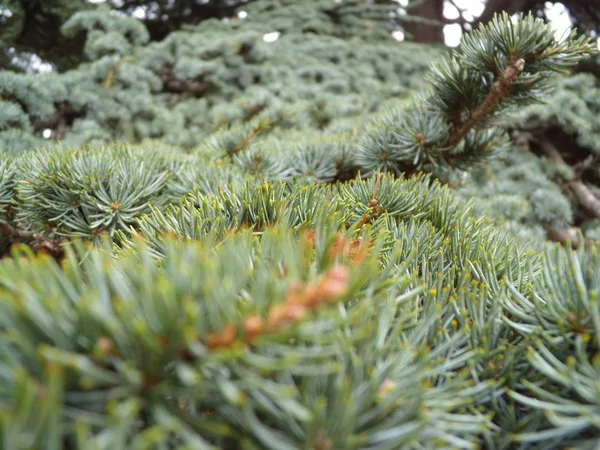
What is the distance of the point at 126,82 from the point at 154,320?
1149 mm

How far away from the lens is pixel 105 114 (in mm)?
1051

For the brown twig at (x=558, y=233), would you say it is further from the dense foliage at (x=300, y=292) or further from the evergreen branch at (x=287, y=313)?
the evergreen branch at (x=287, y=313)

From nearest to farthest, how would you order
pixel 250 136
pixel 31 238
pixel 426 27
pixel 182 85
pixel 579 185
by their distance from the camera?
pixel 31 238, pixel 250 136, pixel 579 185, pixel 182 85, pixel 426 27

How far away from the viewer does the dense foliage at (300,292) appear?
6.2 inches

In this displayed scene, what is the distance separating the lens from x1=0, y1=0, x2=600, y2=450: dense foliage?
0.51 ft

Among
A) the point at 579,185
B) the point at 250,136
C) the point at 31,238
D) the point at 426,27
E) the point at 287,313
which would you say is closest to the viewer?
the point at 287,313

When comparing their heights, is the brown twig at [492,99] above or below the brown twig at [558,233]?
above

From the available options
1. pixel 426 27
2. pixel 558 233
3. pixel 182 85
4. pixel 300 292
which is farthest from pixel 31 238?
pixel 426 27

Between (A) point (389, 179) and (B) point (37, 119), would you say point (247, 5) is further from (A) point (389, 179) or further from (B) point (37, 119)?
(A) point (389, 179)

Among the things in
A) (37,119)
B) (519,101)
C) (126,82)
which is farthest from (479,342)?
(126,82)

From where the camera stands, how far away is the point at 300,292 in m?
0.16

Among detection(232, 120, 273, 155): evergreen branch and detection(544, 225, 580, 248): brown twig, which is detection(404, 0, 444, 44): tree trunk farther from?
detection(232, 120, 273, 155): evergreen branch

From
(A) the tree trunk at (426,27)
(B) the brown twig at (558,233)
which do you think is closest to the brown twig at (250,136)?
(B) the brown twig at (558,233)

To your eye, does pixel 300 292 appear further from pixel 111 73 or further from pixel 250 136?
pixel 111 73
